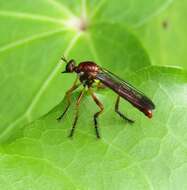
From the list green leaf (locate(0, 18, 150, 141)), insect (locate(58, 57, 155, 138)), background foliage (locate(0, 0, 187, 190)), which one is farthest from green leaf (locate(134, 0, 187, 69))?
insect (locate(58, 57, 155, 138))

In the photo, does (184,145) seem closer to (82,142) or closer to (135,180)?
(135,180)

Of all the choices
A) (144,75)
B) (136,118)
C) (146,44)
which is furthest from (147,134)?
(146,44)

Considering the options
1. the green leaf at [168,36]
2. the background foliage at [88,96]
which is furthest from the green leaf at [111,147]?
the green leaf at [168,36]

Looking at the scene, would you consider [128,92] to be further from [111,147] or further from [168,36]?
[168,36]

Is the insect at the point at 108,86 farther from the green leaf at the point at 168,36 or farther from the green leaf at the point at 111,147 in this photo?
the green leaf at the point at 168,36

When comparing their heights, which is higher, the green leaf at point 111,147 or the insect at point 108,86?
the insect at point 108,86

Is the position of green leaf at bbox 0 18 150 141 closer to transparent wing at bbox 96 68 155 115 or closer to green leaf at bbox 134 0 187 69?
green leaf at bbox 134 0 187 69
